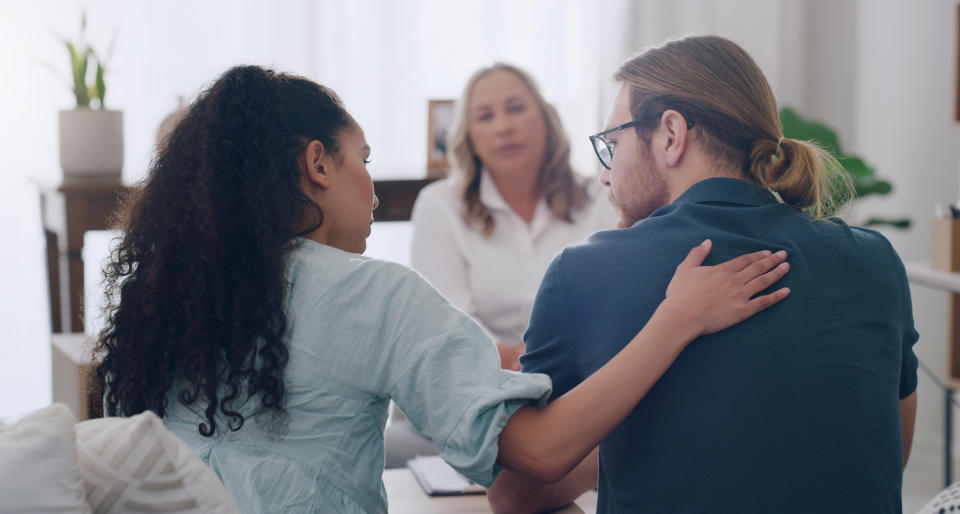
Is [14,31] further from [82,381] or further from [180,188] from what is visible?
[180,188]

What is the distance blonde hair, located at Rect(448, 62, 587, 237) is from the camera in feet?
8.61

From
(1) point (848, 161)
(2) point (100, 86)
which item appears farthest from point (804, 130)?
(2) point (100, 86)

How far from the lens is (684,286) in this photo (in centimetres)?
98

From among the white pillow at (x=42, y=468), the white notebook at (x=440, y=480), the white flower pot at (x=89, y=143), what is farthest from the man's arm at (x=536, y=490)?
the white flower pot at (x=89, y=143)

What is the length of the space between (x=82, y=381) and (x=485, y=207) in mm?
1124

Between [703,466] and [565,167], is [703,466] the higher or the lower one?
the lower one

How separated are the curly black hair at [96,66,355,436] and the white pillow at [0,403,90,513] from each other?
174 millimetres

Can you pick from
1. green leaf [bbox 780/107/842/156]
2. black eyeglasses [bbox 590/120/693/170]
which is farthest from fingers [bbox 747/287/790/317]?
green leaf [bbox 780/107/842/156]

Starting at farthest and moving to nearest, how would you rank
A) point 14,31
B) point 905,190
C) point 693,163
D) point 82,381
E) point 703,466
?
point 905,190 → point 14,31 → point 82,381 → point 693,163 → point 703,466

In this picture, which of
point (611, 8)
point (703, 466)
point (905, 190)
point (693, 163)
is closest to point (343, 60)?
point (611, 8)

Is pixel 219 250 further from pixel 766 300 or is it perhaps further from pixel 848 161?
pixel 848 161

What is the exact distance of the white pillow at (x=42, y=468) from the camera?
0.78 m

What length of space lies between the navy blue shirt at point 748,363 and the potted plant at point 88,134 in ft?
6.79

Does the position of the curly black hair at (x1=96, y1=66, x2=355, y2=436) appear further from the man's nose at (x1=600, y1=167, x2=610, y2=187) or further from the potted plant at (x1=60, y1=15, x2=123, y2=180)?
the potted plant at (x1=60, y1=15, x2=123, y2=180)
